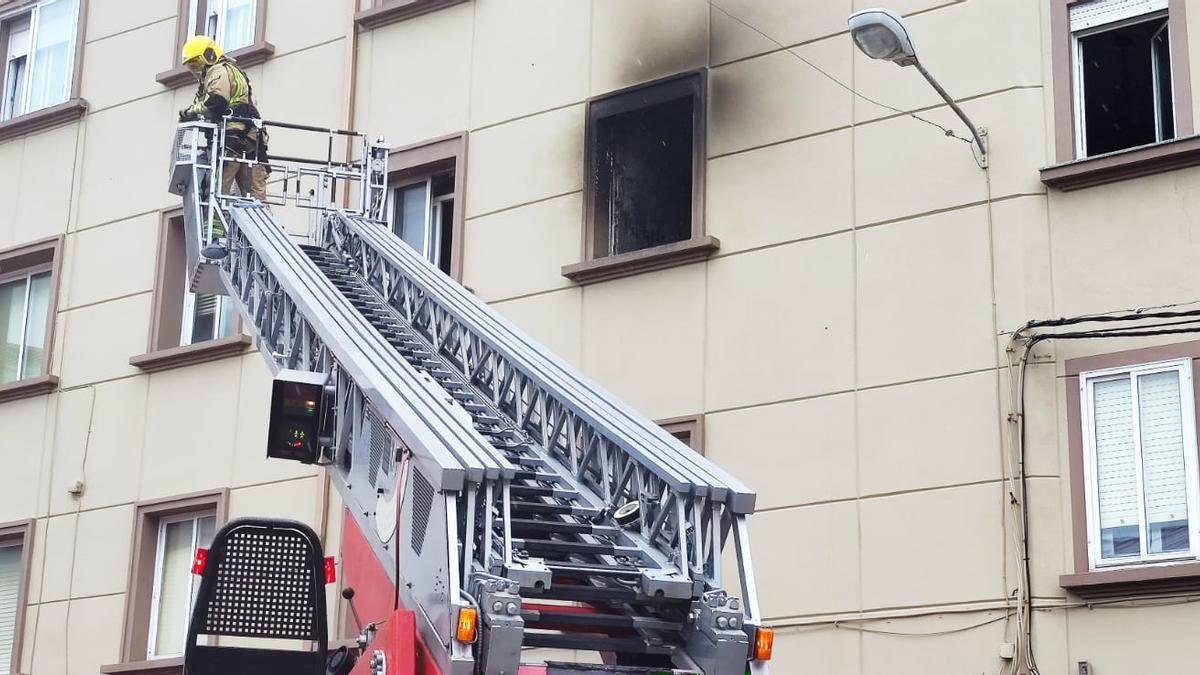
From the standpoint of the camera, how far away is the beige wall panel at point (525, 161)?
16266 mm

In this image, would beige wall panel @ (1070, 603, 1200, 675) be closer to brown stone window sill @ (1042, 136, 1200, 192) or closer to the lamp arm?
brown stone window sill @ (1042, 136, 1200, 192)

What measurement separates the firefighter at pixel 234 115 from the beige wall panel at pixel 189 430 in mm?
2866

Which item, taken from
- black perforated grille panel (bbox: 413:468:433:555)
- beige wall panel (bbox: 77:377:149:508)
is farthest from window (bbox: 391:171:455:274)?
black perforated grille panel (bbox: 413:468:433:555)

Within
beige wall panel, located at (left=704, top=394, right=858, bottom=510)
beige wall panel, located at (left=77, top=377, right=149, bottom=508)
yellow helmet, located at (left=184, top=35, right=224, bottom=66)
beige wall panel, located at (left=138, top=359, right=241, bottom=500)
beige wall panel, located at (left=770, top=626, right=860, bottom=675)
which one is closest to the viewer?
beige wall panel, located at (left=770, top=626, right=860, bottom=675)

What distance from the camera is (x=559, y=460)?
1088 centimetres

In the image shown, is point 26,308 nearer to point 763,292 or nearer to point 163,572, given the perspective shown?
point 163,572

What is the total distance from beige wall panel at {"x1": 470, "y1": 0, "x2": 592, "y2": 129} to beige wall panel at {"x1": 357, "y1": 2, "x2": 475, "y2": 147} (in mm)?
187

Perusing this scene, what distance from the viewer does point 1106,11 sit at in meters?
13.5

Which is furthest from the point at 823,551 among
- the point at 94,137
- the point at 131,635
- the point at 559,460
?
the point at 94,137

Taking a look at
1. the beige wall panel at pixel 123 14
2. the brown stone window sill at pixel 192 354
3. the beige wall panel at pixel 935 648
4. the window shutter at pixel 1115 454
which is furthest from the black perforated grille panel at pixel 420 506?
the beige wall panel at pixel 123 14

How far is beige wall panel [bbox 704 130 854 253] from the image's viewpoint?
14.4 meters

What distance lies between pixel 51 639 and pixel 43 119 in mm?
5949

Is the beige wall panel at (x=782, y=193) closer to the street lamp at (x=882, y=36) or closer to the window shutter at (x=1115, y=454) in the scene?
the street lamp at (x=882, y=36)

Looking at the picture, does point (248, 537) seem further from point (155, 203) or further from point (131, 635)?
point (155, 203)
